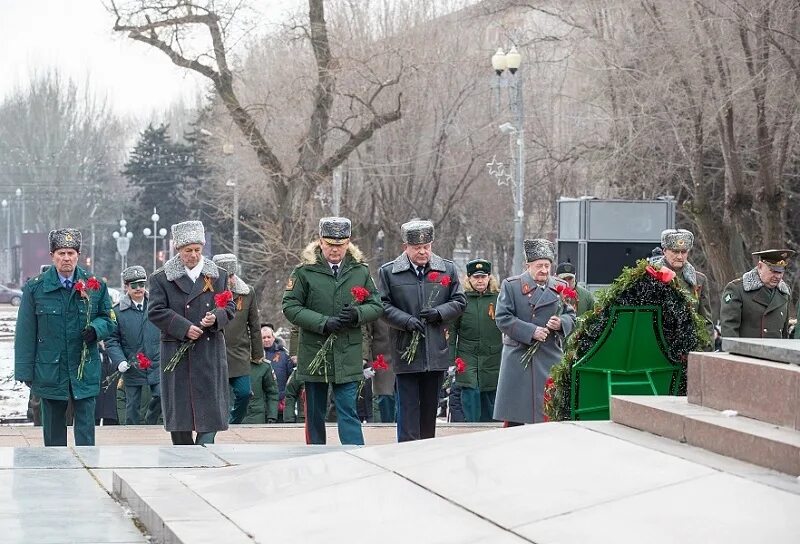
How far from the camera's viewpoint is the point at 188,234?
10.7 meters

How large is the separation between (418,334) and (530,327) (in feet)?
2.99

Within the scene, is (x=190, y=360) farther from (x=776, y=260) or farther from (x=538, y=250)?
(x=776, y=260)

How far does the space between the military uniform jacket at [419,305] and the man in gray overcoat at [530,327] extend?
17.8 inches

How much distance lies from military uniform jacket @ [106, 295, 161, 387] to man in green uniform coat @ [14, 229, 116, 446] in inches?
129

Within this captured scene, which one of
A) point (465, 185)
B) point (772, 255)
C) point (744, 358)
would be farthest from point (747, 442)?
point (465, 185)

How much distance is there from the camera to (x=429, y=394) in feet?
37.2

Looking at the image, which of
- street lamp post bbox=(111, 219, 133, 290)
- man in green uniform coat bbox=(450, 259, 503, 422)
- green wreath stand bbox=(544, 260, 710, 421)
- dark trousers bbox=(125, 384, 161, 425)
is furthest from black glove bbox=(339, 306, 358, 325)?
street lamp post bbox=(111, 219, 133, 290)

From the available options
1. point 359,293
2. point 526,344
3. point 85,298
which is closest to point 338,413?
point 359,293

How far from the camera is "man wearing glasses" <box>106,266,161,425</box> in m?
14.7

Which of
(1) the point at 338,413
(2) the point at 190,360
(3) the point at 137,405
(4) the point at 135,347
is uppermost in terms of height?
(2) the point at 190,360

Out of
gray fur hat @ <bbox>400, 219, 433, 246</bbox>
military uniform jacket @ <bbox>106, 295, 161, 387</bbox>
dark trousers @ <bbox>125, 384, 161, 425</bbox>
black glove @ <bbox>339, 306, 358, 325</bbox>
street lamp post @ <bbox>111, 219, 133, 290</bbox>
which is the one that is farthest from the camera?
street lamp post @ <bbox>111, 219, 133, 290</bbox>

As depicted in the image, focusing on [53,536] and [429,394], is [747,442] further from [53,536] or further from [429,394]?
A: [429,394]

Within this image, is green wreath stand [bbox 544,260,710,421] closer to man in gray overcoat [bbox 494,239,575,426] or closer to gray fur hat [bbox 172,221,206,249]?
man in gray overcoat [bbox 494,239,575,426]

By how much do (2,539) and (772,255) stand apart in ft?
28.0
